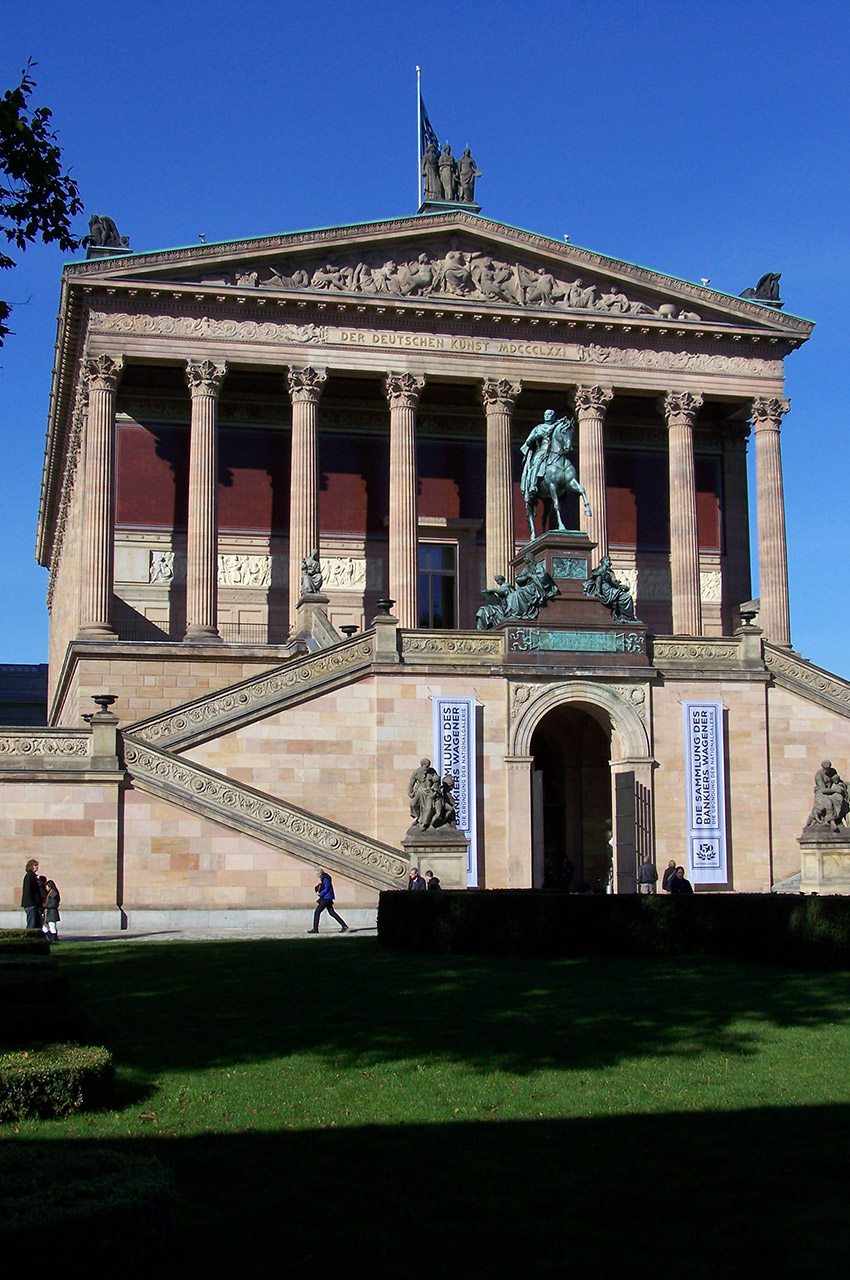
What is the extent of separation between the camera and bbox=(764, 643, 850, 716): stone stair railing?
43.8 metres

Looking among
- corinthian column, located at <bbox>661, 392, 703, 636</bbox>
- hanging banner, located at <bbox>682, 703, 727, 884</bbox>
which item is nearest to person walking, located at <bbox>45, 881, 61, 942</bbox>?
hanging banner, located at <bbox>682, 703, 727, 884</bbox>

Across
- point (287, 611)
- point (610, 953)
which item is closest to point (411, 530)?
point (287, 611)

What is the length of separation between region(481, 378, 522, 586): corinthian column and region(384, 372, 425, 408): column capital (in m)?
2.70

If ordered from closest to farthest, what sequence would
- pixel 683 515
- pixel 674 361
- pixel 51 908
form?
pixel 51 908 < pixel 683 515 < pixel 674 361

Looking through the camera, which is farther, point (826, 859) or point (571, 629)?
point (571, 629)

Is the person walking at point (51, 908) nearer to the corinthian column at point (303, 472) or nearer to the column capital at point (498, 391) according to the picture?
the corinthian column at point (303, 472)

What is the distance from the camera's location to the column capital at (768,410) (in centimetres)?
5834

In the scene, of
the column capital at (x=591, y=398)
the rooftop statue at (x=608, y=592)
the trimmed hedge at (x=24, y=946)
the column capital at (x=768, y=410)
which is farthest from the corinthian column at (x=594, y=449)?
the trimmed hedge at (x=24, y=946)

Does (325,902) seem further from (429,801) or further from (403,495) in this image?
(403,495)

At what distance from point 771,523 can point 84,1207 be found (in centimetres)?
5199

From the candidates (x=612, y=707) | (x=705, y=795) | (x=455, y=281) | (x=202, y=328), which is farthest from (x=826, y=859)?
(x=202, y=328)

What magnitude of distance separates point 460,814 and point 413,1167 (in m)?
29.2

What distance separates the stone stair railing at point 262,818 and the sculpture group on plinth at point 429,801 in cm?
155

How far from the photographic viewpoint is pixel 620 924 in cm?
2316
